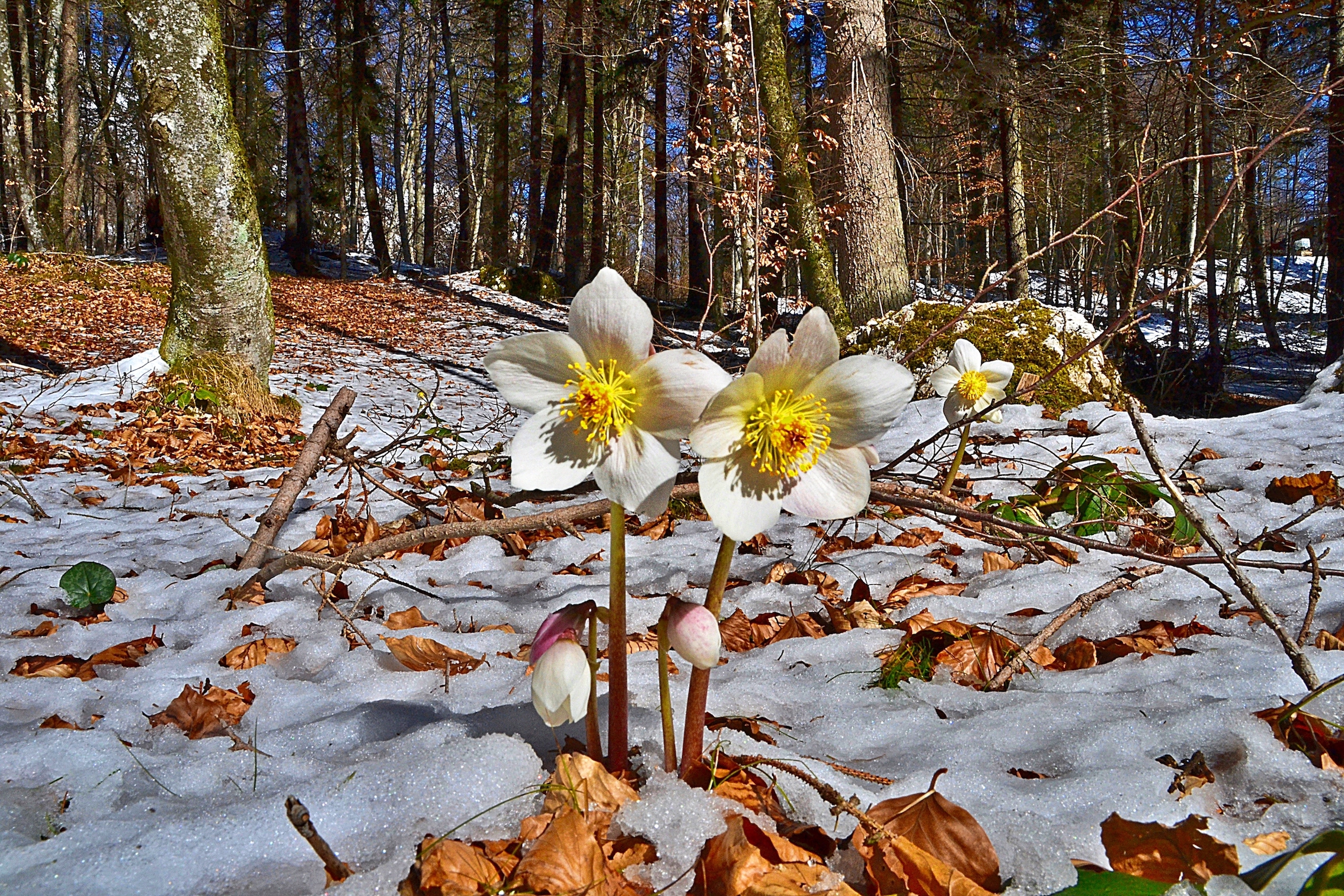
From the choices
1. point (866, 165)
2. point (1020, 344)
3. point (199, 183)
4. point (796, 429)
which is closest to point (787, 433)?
point (796, 429)

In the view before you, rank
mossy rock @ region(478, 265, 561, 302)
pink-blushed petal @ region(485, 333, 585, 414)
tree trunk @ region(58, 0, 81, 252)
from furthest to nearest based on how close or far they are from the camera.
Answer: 1. mossy rock @ region(478, 265, 561, 302)
2. tree trunk @ region(58, 0, 81, 252)
3. pink-blushed petal @ region(485, 333, 585, 414)

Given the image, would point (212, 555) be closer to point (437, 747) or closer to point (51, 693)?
point (51, 693)

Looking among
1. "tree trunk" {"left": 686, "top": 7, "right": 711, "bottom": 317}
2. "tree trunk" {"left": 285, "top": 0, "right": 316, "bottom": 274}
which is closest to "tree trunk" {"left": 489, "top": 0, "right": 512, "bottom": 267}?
"tree trunk" {"left": 285, "top": 0, "right": 316, "bottom": 274}

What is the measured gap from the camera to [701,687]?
→ 107 cm

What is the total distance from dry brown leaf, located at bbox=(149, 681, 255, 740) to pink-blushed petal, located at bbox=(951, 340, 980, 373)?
2.17 m

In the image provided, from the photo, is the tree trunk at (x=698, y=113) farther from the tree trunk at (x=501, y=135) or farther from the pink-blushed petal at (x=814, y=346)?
the tree trunk at (x=501, y=135)

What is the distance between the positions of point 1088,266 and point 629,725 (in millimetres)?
3338

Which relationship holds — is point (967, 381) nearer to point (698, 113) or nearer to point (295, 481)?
point (295, 481)

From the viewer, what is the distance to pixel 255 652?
1.78m

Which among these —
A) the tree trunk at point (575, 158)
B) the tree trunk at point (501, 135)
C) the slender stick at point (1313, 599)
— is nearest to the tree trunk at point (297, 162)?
the tree trunk at point (501, 135)

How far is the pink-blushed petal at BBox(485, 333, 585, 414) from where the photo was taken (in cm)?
94

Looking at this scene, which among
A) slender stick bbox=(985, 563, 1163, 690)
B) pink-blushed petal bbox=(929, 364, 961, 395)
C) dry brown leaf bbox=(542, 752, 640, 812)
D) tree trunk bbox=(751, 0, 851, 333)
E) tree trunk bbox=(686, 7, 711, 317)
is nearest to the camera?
dry brown leaf bbox=(542, 752, 640, 812)

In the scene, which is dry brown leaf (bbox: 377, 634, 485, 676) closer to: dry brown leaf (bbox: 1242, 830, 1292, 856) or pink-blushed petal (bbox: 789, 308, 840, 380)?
pink-blushed petal (bbox: 789, 308, 840, 380)

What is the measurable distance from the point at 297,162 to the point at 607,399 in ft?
54.8
